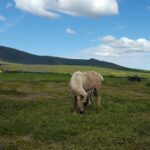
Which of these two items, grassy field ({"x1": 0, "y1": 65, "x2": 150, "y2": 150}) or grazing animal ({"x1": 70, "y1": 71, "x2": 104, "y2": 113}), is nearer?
grassy field ({"x1": 0, "y1": 65, "x2": 150, "y2": 150})

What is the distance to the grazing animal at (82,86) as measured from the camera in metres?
28.4

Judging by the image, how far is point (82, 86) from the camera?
101 ft

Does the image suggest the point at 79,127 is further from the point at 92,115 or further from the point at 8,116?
the point at 8,116

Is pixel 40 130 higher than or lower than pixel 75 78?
lower

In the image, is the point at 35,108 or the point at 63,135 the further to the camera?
the point at 35,108

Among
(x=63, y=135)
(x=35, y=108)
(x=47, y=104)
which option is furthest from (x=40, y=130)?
(x=47, y=104)

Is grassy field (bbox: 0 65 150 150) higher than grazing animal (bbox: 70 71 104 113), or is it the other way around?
grazing animal (bbox: 70 71 104 113)

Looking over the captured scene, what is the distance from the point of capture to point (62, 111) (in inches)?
1174

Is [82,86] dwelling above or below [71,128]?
above

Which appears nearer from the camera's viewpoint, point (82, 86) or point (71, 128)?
point (71, 128)

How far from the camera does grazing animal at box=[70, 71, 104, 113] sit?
2835 cm

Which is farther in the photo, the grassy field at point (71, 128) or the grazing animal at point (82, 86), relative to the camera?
the grazing animal at point (82, 86)

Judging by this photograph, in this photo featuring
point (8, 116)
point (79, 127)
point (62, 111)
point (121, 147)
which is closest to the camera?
→ point (121, 147)

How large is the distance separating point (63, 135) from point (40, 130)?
183cm
